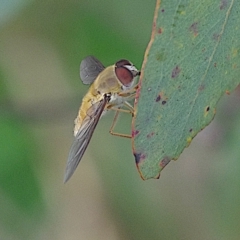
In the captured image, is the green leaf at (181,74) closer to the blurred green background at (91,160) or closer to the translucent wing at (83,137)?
the translucent wing at (83,137)

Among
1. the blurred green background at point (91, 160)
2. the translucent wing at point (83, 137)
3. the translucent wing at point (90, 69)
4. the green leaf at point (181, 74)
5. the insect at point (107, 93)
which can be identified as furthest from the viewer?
the blurred green background at point (91, 160)

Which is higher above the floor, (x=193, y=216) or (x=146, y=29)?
(x=146, y=29)

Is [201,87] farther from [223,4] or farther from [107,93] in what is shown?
[107,93]

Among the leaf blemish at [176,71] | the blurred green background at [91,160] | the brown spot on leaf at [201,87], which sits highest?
the leaf blemish at [176,71]

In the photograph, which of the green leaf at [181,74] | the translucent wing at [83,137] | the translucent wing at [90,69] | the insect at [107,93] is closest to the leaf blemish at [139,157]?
the green leaf at [181,74]

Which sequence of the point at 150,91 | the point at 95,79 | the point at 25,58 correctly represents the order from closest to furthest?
the point at 150,91
the point at 95,79
the point at 25,58

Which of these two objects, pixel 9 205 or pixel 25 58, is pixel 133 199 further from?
pixel 25 58

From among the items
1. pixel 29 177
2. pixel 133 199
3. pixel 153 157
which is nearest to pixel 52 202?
pixel 29 177
